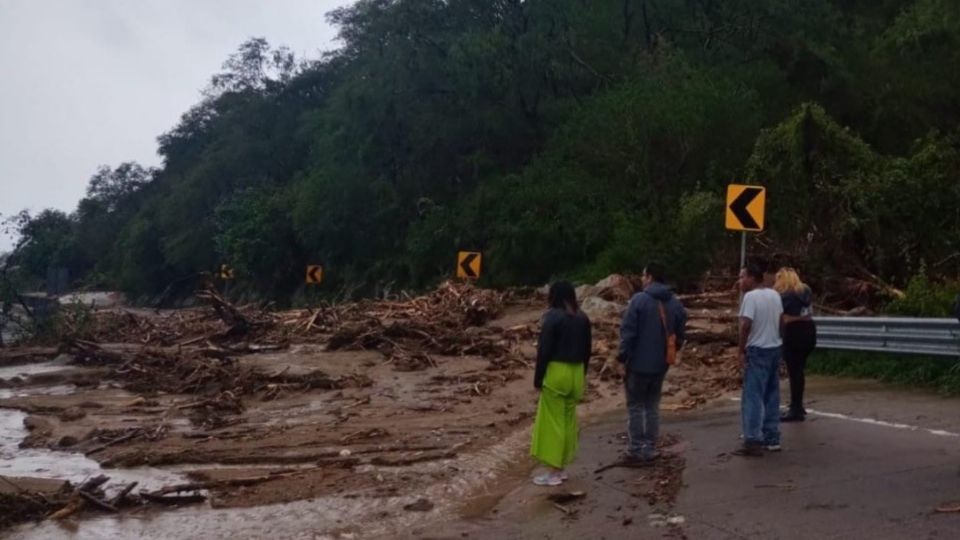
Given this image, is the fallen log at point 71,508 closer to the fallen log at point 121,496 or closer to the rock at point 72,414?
the fallen log at point 121,496

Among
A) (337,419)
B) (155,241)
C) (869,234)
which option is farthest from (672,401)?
(155,241)

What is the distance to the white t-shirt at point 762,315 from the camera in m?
10.4

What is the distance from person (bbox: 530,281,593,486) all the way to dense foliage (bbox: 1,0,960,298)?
12.0m

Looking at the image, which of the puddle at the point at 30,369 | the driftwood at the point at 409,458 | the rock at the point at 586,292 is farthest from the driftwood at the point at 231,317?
the driftwood at the point at 409,458

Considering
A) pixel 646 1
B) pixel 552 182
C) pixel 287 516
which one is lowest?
→ pixel 287 516

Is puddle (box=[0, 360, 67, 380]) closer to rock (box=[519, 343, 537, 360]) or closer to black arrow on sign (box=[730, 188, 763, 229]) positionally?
rock (box=[519, 343, 537, 360])

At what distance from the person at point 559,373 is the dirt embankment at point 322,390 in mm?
1219

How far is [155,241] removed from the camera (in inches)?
3287

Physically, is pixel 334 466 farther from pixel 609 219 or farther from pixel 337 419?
pixel 609 219

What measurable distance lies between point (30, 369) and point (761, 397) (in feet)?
57.5

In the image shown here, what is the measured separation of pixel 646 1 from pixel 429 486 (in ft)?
118

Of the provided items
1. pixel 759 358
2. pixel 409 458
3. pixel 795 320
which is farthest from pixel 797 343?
pixel 409 458

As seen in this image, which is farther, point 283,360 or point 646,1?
point 646,1

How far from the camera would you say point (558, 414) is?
9.84m
